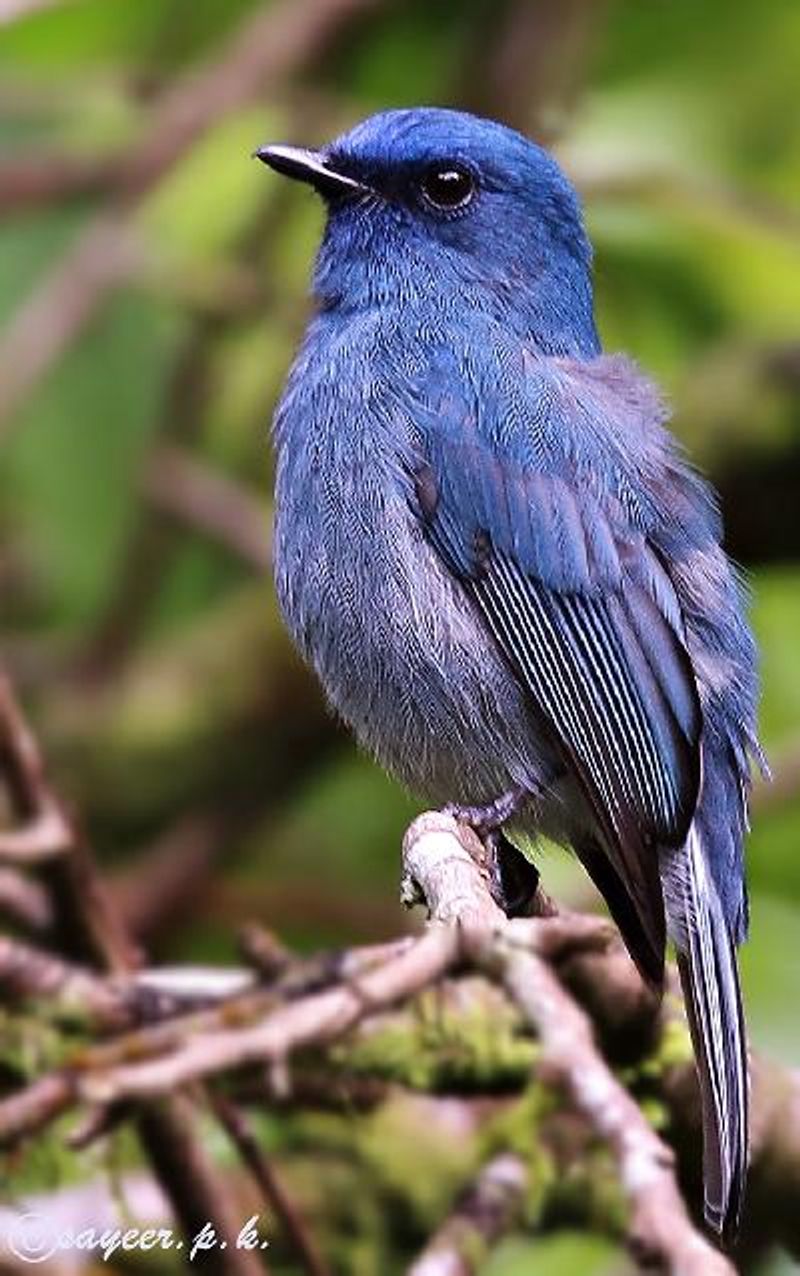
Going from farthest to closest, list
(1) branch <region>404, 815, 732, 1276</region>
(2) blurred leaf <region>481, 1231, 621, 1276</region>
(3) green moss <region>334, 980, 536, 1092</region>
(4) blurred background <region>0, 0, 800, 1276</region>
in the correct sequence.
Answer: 1. (4) blurred background <region>0, 0, 800, 1276</region>
2. (2) blurred leaf <region>481, 1231, 621, 1276</region>
3. (3) green moss <region>334, 980, 536, 1092</region>
4. (1) branch <region>404, 815, 732, 1276</region>

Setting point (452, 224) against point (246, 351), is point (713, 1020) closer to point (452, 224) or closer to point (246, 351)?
point (452, 224)

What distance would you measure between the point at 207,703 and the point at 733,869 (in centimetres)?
266

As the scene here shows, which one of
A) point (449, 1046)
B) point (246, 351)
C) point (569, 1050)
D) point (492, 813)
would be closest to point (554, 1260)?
point (449, 1046)

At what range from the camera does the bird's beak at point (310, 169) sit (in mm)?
3881

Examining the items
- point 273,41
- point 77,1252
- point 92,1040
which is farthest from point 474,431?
point 273,41

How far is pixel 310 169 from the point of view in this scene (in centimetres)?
402

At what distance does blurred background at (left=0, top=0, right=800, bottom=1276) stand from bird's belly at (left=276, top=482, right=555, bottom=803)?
143cm

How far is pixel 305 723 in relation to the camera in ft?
19.7

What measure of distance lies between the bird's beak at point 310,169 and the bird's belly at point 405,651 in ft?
1.94

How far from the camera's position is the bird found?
3508 mm

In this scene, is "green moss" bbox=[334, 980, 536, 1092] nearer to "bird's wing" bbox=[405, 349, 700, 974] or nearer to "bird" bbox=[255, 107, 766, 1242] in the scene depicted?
"bird" bbox=[255, 107, 766, 1242]

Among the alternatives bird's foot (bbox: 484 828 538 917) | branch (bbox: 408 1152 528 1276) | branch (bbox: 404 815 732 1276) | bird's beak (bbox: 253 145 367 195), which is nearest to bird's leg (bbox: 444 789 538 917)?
bird's foot (bbox: 484 828 538 917)

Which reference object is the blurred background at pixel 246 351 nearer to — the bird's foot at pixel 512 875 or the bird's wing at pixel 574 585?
the bird's foot at pixel 512 875

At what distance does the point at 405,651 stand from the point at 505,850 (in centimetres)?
35
